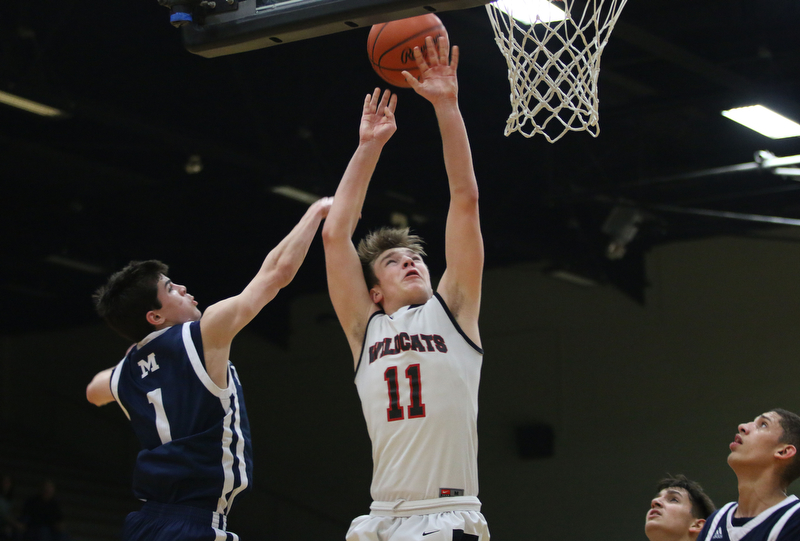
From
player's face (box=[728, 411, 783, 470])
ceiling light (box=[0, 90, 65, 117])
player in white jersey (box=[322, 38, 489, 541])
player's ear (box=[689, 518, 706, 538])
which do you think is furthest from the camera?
ceiling light (box=[0, 90, 65, 117])

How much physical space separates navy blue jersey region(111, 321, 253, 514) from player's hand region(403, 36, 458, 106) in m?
1.30

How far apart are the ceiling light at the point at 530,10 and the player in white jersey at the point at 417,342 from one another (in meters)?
0.81

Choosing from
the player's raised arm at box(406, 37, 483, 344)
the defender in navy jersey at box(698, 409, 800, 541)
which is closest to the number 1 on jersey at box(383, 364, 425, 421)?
the player's raised arm at box(406, 37, 483, 344)

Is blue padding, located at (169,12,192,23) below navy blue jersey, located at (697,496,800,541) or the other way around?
the other way around

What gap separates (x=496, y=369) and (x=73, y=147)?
19.7 feet

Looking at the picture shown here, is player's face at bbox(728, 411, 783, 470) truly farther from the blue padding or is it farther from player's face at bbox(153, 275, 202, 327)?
the blue padding

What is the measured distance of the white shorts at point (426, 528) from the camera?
9.17ft

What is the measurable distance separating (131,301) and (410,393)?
4.36 ft

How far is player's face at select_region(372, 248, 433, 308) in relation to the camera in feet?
11.0

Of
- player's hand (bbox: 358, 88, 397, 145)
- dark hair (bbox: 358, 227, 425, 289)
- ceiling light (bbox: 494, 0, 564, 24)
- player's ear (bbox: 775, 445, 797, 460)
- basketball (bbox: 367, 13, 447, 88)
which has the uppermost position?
ceiling light (bbox: 494, 0, 564, 24)

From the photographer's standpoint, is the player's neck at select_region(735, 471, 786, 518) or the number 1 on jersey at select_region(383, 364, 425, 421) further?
the player's neck at select_region(735, 471, 786, 518)

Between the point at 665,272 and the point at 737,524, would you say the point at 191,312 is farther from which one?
the point at 665,272

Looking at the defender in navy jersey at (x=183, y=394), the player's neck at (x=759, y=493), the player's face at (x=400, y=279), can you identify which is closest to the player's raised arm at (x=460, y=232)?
the player's face at (x=400, y=279)

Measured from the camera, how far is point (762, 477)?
3496 millimetres
